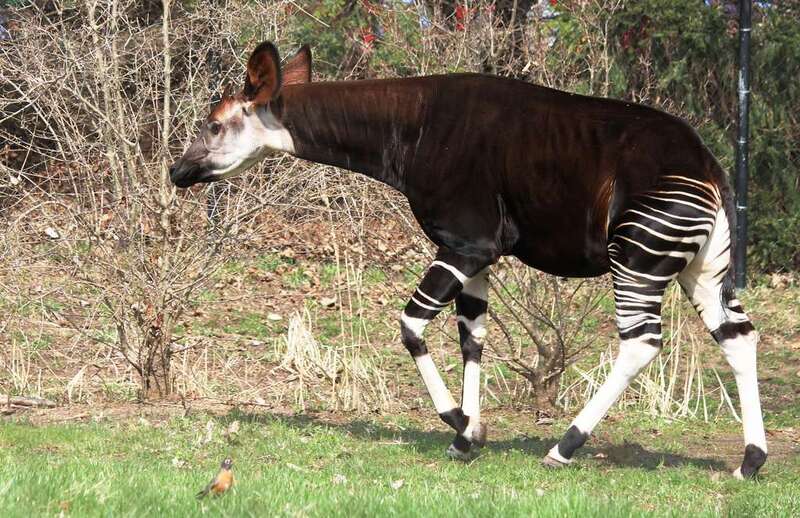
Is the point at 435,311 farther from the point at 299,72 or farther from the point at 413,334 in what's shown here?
the point at 299,72

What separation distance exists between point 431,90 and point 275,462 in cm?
231

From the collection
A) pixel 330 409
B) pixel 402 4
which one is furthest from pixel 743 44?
pixel 330 409

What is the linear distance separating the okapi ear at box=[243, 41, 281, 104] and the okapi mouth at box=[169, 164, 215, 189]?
530 mm

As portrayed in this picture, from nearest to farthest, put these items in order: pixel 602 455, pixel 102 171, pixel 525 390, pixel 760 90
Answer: pixel 602 455 < pixel 102 171 < pixel 525 390 < pixel 760 90

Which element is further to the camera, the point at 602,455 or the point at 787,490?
the point at 602,455

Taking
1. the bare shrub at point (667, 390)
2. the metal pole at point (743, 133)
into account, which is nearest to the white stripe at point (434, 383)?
the bare shrub at point (667, 390)

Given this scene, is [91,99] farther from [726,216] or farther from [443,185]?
[726,216]

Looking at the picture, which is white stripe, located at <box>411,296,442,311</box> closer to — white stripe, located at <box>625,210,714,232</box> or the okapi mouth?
white stripe, located at <box>625,210,714,232</box>

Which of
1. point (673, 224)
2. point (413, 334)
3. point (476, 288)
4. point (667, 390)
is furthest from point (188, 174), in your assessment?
point (667, 390)

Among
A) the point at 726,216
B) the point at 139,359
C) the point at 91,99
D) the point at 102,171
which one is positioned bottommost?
the point at 139,359

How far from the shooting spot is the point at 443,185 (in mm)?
6895

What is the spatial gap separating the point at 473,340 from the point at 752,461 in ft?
5.93

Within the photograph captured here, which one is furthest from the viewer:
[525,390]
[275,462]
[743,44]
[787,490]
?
[743,44]

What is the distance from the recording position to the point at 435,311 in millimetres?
6938
